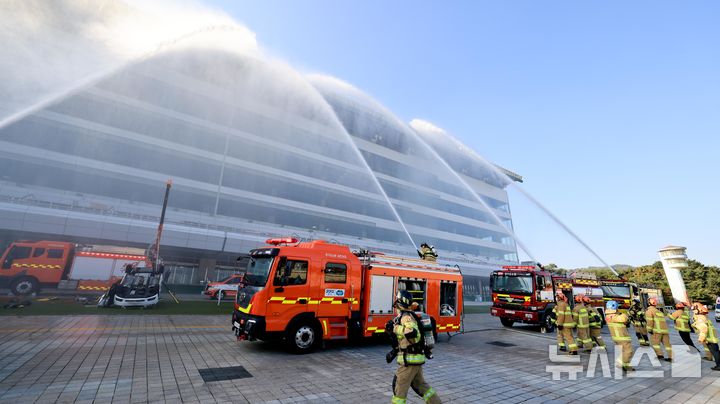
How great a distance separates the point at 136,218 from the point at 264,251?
85.4ft

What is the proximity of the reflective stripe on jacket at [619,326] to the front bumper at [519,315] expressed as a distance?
6435 mm

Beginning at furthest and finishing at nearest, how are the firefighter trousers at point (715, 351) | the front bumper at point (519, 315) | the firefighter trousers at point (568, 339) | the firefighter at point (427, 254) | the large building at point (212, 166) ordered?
the large building at point (212, 166)
the front bumper at point (519, 315)
the firefighter at point (427, 254)
the firefighter trousers at point (568, 339)
the firefighter trousers at point (715, 351)

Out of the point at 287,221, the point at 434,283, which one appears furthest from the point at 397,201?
the point at 434,283

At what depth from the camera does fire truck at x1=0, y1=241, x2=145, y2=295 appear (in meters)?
17.6

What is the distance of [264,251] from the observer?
8547 mm

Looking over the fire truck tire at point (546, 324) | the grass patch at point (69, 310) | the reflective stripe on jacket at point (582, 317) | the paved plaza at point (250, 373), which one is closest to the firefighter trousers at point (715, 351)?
the paved plaza at point (250, 373)

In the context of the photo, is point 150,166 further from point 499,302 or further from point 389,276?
point 499,302

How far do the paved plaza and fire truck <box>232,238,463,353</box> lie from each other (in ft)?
2.02

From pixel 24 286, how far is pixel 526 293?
26944 millimetres

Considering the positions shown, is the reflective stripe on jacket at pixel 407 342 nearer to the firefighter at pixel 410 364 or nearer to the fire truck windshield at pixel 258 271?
the firefighter at pixel 410 364

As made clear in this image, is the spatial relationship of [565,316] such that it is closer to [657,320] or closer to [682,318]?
[657,320]

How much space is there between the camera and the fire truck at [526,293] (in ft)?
47.9

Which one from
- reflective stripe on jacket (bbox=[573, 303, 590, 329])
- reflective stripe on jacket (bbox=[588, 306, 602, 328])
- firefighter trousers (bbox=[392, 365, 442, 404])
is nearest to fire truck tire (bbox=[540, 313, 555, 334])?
reflective stripe on jacket (bbox=[588, 306, 602, 328])

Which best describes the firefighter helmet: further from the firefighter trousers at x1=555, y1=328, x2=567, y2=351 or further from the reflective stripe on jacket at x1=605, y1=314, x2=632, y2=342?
the firefighter trousers at x1=555, y1=328, x2=567, y2=351
